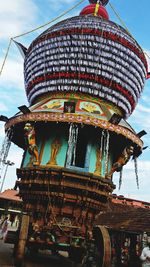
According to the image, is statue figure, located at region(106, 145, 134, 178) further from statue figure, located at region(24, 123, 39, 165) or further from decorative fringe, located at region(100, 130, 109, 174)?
statue figure, located at region(24, 123, 39, 165)

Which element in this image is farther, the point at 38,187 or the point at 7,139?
the point at 7,139

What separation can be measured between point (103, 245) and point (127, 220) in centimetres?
187

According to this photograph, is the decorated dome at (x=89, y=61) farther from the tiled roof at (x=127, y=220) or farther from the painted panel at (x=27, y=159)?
the tiled roof at (x=127, y=220)

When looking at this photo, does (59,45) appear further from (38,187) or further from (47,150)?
(38,187)

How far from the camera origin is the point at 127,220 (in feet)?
31.8

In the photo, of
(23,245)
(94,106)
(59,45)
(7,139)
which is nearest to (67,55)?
(59,45)

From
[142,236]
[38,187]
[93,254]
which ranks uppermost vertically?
[38,187]

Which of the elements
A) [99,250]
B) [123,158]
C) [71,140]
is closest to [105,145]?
[123,158]

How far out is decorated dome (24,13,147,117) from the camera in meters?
12.0

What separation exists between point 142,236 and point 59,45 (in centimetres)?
791

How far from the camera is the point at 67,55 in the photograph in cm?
1219

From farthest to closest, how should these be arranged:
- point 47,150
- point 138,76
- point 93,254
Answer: point 138,76 < point 47,150 < point 93,254

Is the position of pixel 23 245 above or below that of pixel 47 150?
below

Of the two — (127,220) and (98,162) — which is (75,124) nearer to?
(98,162)
